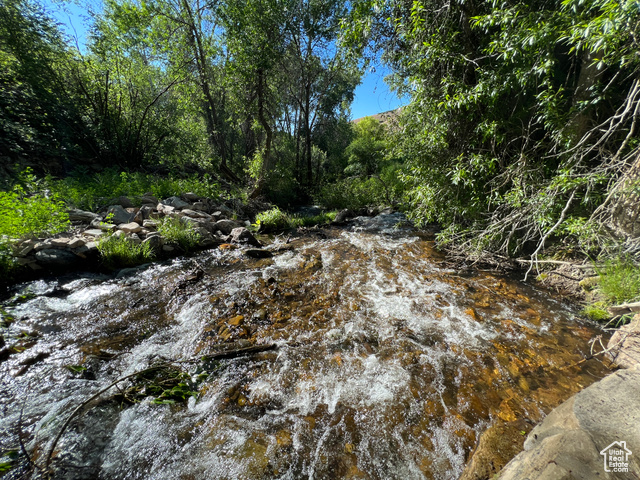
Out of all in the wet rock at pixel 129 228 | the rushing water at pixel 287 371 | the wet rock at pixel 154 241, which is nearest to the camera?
the rushing water at pixel 287 371

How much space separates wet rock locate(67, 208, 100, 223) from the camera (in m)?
6.03

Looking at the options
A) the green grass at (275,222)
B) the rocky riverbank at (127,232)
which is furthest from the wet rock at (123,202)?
the green grass at (275,222)

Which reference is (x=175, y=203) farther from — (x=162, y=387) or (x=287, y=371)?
(x=287, y=371)

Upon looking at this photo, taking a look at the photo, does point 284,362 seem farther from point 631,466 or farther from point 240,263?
point 240,263

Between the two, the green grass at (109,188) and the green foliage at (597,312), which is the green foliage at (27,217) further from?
the green foliage at (597,312)

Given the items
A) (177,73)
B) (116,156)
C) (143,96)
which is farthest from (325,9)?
(116,156)

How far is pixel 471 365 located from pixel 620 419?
1.19 m

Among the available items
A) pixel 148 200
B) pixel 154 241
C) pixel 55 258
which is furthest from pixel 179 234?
pixel 148 200

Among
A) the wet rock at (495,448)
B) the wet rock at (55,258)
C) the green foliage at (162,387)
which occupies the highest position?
the wet rock at (55,258)

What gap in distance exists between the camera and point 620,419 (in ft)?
5.70

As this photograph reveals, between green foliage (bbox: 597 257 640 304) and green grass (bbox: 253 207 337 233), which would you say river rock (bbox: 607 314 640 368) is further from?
green grass (bbox: 253 207 337 233)

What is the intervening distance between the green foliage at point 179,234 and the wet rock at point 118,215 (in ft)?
3.02

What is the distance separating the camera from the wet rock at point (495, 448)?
1733 mm

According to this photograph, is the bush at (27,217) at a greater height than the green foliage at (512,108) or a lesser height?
lesser
